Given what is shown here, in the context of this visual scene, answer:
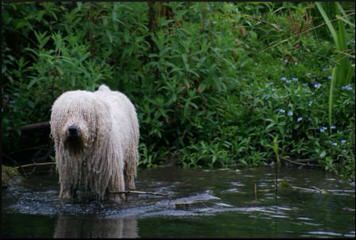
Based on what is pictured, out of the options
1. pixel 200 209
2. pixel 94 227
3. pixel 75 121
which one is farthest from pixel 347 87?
pixel 94 227

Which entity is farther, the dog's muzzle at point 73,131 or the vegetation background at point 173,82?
the vegetation background at point 173,82

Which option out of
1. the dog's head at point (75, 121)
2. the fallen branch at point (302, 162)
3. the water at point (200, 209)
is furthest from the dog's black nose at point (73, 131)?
the fallen branch at point (302, 162)

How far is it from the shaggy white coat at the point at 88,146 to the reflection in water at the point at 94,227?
72cm

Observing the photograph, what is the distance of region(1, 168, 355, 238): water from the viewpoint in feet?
20.5

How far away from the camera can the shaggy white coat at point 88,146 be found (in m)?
7.20

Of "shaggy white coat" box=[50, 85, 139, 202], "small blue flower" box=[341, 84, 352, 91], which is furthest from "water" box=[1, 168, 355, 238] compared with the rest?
"small blue flower" box=[341, 84, 352, 91]

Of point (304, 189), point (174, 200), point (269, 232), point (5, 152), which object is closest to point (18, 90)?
point (5, 152)

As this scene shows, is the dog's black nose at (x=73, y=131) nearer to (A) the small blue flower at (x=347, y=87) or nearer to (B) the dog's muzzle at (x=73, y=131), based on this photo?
(B) the dog's muzzle at (x=73, y=131)

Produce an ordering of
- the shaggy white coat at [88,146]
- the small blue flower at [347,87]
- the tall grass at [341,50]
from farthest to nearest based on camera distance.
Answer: the small blue flower at [347,87] → the shaggy white coat at [88,146] → the tall grass at [341,50]

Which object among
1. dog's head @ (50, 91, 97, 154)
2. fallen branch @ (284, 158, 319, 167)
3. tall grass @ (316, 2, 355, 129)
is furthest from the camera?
fallen branch @ (284, 158, 319, 167)

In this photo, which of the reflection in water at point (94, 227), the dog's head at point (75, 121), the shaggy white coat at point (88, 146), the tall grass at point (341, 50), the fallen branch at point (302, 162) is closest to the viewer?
the reflection in water at point (94, 227)

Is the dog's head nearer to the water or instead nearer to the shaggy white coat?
the shaggy white coat

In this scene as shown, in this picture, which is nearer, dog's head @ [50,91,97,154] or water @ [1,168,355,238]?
water @ [1,168,355,238]

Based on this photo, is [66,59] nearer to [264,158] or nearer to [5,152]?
[5,152]
